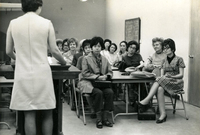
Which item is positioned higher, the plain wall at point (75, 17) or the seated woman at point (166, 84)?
the plain wall at point (75, 17)

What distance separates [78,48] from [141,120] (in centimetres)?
244

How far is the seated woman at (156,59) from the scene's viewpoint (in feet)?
15.8

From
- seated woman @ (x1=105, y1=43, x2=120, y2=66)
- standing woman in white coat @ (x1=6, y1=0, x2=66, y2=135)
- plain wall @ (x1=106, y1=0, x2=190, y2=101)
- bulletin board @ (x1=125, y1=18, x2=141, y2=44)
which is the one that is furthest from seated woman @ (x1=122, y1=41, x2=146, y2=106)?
standing woman in white coat @ (x1=6, y1=0, x2=66, y2=135)

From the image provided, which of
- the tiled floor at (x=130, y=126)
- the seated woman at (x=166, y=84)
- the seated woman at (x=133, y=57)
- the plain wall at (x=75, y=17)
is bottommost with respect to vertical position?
the tiled floor at (x=130, y=126)

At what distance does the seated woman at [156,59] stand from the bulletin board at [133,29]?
2722mm

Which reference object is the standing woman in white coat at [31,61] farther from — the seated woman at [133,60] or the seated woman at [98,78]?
the seated woman at [133,60]

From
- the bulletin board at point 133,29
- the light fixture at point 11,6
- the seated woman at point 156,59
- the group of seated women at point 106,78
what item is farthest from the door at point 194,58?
the light fixture at point 11,6

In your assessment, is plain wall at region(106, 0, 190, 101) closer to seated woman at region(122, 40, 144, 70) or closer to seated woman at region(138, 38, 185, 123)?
seated woman at region(122, 40, 144, 70)

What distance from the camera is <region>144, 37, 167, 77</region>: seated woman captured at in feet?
15.8

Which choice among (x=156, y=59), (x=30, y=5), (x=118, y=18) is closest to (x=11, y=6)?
(x=118, y=18)

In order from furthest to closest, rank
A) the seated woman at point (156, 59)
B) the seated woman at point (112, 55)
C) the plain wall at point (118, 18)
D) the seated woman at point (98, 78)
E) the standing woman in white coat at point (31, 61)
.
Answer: the seated woman at point (112, 55)
the plain wall at point (118, 18)
the seated woman at point (156, 59)
the seated woman at point (98, 78)
the standing woman in white coat at point (31, 61)

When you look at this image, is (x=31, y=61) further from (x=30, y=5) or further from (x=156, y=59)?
(x=156, y=59)

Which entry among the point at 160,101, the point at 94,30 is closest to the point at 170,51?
the point at 160,101

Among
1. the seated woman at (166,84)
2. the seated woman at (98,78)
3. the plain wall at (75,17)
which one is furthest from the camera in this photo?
the plain wall at (75,17)
